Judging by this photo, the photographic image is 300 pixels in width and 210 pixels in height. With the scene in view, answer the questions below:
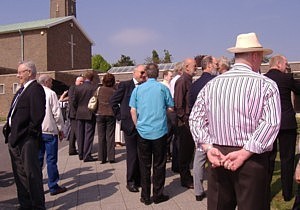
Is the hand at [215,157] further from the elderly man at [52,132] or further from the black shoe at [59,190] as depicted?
the black shoe at [59,190]

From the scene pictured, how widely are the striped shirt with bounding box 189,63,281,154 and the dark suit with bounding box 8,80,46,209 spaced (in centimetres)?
259

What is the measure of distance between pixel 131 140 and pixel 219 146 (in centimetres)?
352

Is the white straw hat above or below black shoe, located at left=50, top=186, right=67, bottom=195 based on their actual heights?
above

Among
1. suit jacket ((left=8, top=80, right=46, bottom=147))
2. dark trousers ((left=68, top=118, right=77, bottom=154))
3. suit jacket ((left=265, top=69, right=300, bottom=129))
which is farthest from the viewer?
dark trousers ((left=68, top=118, right=77, bottom=154))

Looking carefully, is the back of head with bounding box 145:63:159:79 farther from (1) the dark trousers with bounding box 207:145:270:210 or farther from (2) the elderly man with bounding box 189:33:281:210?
(1) the dark trousers with bounding box 207:145:270:210

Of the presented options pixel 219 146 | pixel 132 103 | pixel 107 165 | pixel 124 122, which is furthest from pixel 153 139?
pixel 107 165

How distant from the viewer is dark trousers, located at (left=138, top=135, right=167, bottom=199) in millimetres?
5750

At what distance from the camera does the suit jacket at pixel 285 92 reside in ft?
18.2

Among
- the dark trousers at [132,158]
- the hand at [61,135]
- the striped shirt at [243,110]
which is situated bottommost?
the dark trousers at [132,158]

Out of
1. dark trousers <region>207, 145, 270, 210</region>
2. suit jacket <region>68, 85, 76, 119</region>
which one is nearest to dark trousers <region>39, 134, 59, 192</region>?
suit jacket <region>68, 85, 76, 119</region>

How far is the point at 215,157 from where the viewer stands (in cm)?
320

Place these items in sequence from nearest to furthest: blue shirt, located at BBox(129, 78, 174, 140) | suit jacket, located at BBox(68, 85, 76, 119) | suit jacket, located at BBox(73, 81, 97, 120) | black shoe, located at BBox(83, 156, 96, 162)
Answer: blue shirt, located at BBox(129, 78, 174, 140)
black shoe, located at BBox(83, 156, 96, 162)
suit jacket, located at BBox(73, 81, 97, 120)
suit jacket, located at BBox(68, 85, 76, 119)

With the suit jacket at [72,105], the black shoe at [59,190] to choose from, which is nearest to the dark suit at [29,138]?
the black shoe at [59,190]

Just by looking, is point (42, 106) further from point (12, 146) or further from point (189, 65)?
point (189, 65)
